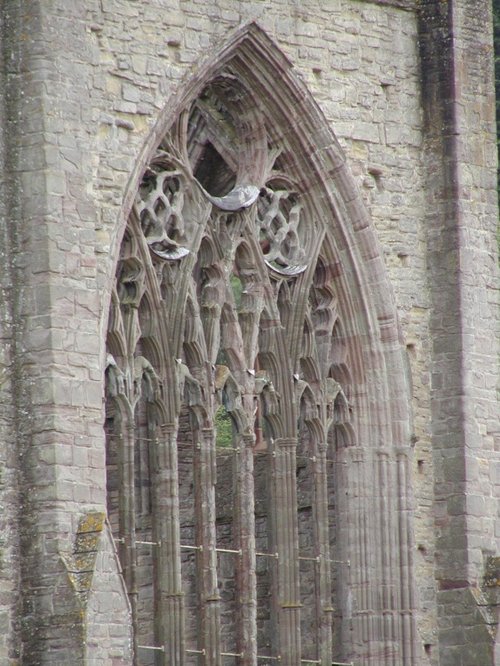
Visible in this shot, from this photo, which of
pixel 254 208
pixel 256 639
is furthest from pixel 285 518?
pixel 254 208

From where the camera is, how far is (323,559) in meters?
24.7

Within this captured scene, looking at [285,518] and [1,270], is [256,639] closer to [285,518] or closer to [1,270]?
[285,518]

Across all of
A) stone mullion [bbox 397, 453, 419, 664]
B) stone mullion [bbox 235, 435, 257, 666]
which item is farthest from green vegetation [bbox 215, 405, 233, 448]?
stone mullion [bbox 235, 435, 257, 666]

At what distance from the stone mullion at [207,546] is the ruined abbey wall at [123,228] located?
1617 millimetres

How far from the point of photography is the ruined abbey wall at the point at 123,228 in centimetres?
2206

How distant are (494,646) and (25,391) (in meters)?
5.41

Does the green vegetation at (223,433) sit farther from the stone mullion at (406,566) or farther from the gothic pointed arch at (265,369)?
the stone mullion at (406,566)

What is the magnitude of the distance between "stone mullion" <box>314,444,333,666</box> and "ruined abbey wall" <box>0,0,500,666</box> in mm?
580

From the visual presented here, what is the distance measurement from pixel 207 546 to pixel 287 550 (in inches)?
36.8

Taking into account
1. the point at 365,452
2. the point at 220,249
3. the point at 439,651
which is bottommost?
the point at 439,651

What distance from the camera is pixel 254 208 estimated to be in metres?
24.8

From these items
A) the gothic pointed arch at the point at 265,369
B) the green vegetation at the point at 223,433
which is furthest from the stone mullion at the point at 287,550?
the green vegetation at the point at 223,433

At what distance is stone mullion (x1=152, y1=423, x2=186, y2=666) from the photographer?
2331cm

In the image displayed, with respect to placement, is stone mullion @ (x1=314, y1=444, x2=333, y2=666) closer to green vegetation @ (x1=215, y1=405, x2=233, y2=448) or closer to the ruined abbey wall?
the ruined abbey wall
